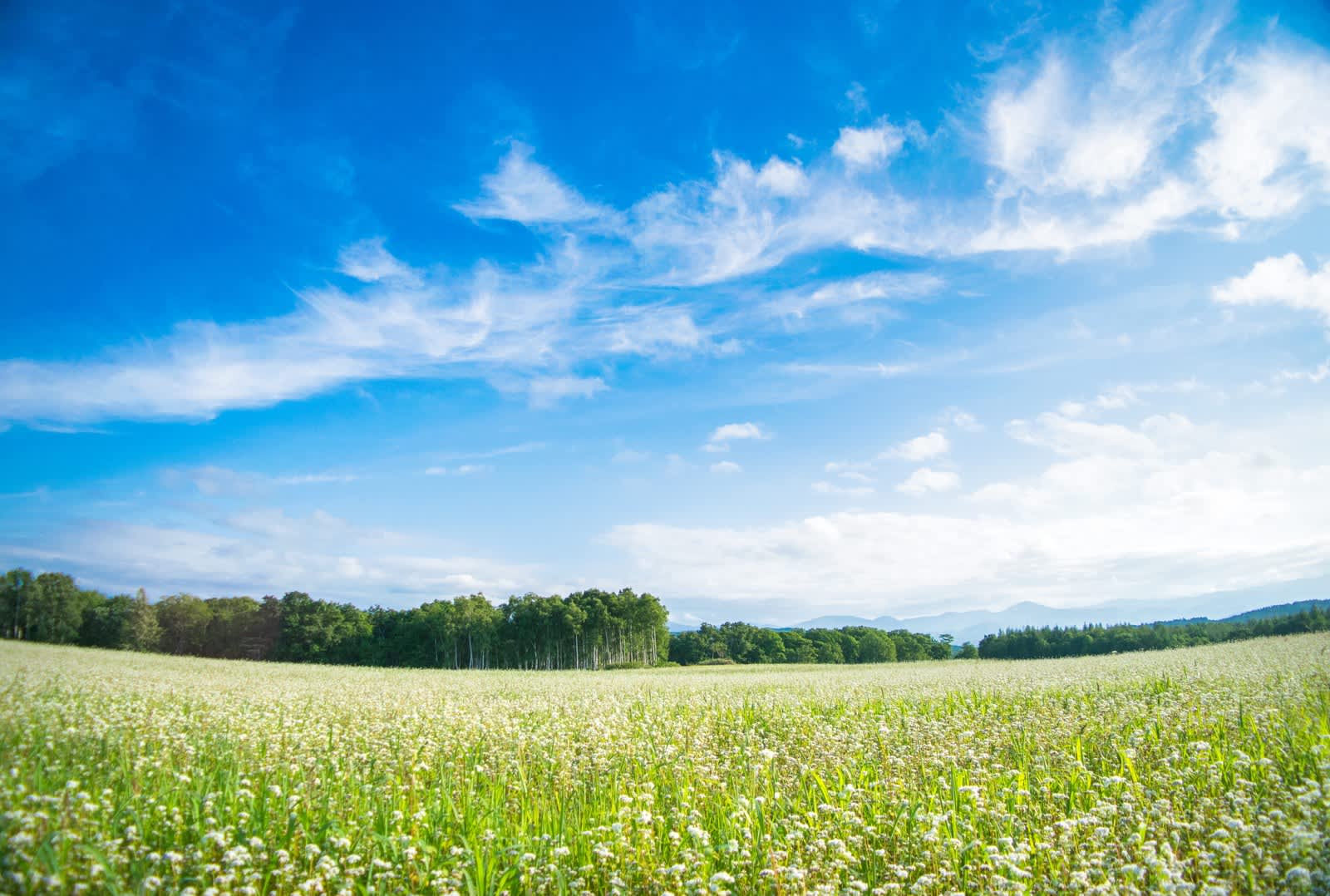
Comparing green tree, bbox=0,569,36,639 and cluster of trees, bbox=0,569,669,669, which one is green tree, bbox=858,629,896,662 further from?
green tree, bbox=0,569,36,639

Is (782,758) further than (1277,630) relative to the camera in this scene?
No

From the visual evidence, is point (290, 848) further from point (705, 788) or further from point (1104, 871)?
point (1104, 871)

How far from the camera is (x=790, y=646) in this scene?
4877 inches

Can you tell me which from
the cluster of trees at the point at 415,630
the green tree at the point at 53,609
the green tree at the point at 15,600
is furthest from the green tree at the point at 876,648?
the green tree at the point at 15,600

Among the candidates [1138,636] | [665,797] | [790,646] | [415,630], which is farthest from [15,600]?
[1138,636]

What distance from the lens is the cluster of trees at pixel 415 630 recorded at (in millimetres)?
89438

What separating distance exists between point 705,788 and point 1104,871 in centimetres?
439

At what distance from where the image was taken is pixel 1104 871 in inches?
207

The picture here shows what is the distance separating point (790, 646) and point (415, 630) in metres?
73.4

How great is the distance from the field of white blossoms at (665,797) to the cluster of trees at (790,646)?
113086mm

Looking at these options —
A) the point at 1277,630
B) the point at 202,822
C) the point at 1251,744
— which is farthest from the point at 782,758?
the point at 1277,630

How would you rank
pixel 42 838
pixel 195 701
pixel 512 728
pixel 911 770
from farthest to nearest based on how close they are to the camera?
pixel 195 701 < pixel 512 728 < pixel 911 770 < pixel 42 838

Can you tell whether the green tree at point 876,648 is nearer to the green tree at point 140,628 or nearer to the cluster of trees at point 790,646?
the cluster of trees at point 790,646

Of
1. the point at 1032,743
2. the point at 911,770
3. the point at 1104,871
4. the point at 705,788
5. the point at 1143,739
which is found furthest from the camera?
the point at 1032,743
